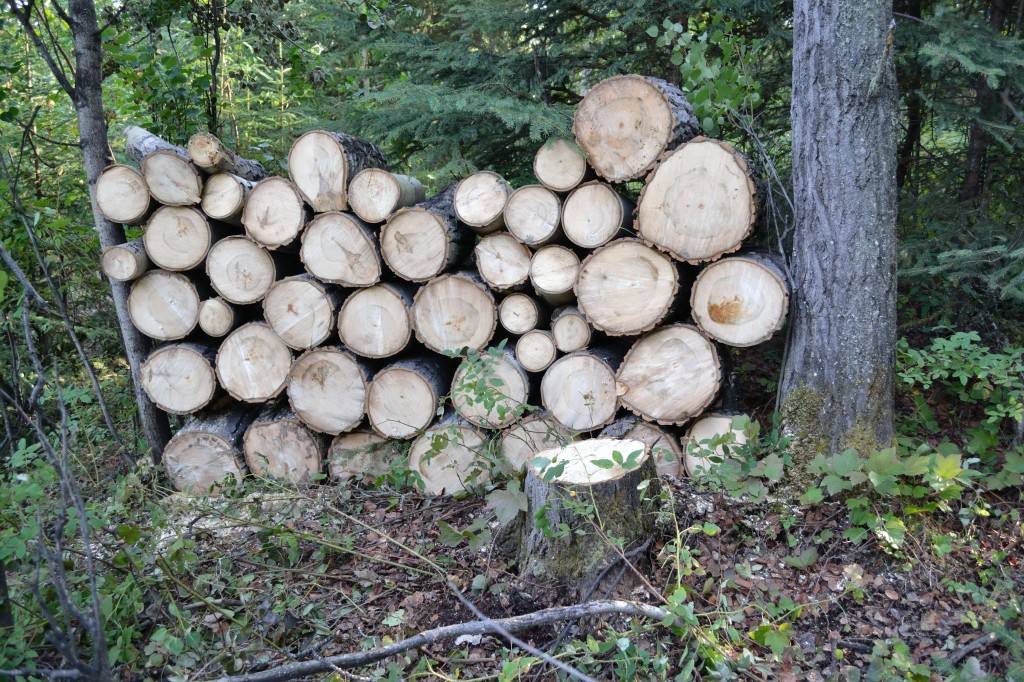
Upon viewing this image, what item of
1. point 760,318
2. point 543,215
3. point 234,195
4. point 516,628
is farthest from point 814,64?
point 234,195

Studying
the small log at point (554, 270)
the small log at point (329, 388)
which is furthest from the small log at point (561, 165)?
the small log at point (329, 388)

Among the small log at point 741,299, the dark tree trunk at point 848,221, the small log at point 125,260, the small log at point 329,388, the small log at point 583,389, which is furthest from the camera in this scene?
the small log at point 125,260

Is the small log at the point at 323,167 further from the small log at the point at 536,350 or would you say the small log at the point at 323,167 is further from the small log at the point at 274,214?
the small log at the point at 536,350

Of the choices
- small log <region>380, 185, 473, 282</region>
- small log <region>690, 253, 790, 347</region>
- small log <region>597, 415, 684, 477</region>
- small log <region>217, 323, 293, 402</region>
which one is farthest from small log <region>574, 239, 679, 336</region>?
small log <region>217, 323, 293, 402</region>

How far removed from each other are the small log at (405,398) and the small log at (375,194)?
0.78 metres

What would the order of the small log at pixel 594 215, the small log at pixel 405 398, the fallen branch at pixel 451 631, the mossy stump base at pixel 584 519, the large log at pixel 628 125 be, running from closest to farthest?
the fallen branch at pixel 451 631
the mossy stump base at pixel 584 519
the large log at pixel 628 125
the small log at pixel 594 215
the small log at pixel 405 398

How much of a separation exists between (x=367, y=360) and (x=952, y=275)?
9.68 ft

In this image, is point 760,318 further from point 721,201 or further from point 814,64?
point 814,64

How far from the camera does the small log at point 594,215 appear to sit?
10.2ft

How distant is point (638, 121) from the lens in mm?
3031

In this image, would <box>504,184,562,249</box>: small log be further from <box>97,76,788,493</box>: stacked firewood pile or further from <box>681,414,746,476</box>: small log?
<box>681,414,746,476</box>: small log

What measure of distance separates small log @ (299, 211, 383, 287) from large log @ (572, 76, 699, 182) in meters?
1.19

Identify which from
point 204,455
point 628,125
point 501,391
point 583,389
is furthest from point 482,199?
point 204,455

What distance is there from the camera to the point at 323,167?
3.40 metres
